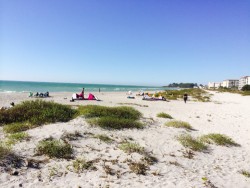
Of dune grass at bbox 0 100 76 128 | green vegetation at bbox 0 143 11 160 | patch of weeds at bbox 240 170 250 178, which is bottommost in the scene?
patch of weeds at bbox 240 170 250 178

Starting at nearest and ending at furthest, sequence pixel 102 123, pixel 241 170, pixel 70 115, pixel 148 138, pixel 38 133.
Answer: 1. pixel 241 170
2. pixel 38 133
3. pixel 148 138
4. pixel 102 123
5. pixel 70 115

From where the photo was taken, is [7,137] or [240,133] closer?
[7,137]

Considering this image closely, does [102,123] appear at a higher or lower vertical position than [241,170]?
higher

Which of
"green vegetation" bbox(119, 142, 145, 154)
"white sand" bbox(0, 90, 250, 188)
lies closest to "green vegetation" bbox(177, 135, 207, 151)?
"white sand" bbox(0, 90, 250, 188)

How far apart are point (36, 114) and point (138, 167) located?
713 cm

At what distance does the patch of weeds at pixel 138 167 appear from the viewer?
662 centimetres

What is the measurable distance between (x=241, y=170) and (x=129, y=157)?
3.74 meters

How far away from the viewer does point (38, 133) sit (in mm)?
9266

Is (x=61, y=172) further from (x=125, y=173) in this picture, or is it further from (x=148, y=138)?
(x=148, y=138)

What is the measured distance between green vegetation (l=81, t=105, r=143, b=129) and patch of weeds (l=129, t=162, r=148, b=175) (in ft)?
13.3

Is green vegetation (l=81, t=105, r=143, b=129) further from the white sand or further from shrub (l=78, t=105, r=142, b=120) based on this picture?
the white sand

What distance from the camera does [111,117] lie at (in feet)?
39.9

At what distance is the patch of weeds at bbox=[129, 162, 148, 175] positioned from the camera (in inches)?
→ 261

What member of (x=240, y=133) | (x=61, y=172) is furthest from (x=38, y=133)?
(x=240, y=133)
